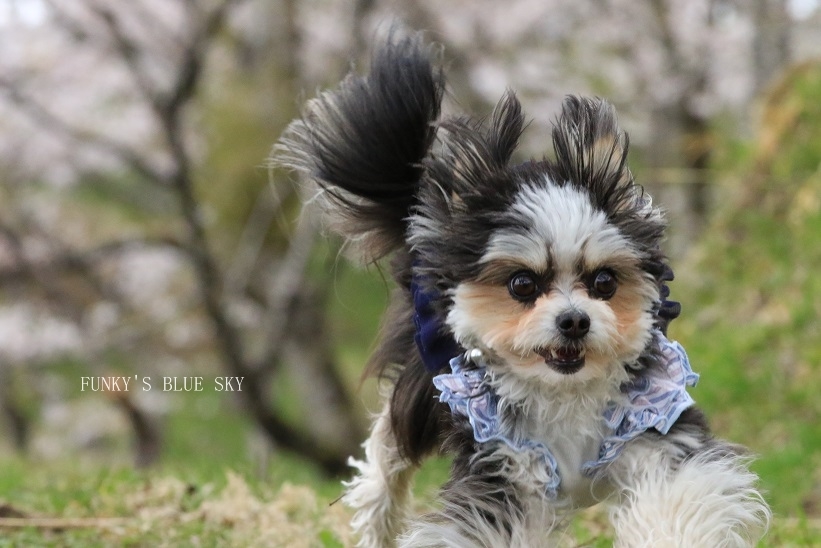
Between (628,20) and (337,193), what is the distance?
8.90 meters

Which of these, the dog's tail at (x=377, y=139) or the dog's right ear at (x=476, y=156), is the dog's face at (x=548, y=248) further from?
the dog's tail at (x=377, y=139)

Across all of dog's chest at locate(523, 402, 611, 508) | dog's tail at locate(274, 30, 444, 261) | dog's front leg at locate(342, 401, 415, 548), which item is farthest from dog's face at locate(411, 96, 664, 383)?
dog's front leg at locate(342, 401, 415, 548)

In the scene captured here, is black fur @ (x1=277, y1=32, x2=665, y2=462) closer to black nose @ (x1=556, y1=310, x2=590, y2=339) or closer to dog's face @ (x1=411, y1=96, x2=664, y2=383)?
dog's face @ (x1=411, y1=96, x2=664, y2=383)

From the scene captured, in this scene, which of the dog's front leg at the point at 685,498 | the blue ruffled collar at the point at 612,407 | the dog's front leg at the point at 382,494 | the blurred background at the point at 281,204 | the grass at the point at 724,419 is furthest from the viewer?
the blurred background at the point at 281,204

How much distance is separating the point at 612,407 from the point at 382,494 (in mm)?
886

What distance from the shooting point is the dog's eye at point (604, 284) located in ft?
7.62

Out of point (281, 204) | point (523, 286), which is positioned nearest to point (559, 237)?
point (523, 286)

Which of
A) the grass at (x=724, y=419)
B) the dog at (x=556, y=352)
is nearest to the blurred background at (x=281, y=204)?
the grass at (x=724, y=419)

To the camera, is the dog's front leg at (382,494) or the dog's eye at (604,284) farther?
the dog's front leg at (382,494)

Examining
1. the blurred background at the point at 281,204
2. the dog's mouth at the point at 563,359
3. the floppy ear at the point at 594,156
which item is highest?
the blurred background at the point at 281,204

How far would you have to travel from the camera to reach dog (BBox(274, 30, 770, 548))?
2.27 metres

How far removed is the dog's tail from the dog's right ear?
338 millimetres

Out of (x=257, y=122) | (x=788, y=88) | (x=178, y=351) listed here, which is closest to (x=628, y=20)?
(x=788, y=88)

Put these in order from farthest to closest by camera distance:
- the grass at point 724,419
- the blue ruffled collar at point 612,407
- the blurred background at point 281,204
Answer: the blurred background at point 281,204
the grass at point 724,419
the blue ruffled collar at point 612,407
